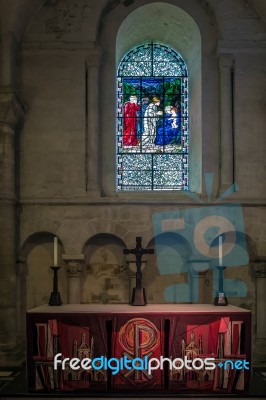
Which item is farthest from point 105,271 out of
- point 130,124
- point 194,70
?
point 194,70

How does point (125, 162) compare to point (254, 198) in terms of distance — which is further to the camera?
point (125, 162)

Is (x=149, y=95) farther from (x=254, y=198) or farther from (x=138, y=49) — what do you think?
(x=254, y=198)

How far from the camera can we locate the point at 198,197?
12000mm

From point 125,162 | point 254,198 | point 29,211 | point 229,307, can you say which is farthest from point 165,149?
point 229,307

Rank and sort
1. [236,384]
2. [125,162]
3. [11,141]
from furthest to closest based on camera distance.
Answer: [125,162]
[11,141]
[236,384]

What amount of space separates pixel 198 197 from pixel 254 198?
44.4 inches

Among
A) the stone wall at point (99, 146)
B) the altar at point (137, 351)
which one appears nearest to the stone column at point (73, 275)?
the stone wall at point (99, 146)

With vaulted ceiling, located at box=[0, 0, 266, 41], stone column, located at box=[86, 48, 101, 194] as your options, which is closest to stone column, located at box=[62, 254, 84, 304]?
stone column, located at box=[86, 48, 101, 194]

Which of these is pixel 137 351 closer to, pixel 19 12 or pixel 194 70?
pixel 194 70

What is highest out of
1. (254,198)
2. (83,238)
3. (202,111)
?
(202,111)

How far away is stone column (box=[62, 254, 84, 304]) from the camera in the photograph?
38.5ft

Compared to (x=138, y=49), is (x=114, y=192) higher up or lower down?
lower down

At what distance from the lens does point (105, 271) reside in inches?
479

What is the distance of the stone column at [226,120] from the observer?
11992 mm
